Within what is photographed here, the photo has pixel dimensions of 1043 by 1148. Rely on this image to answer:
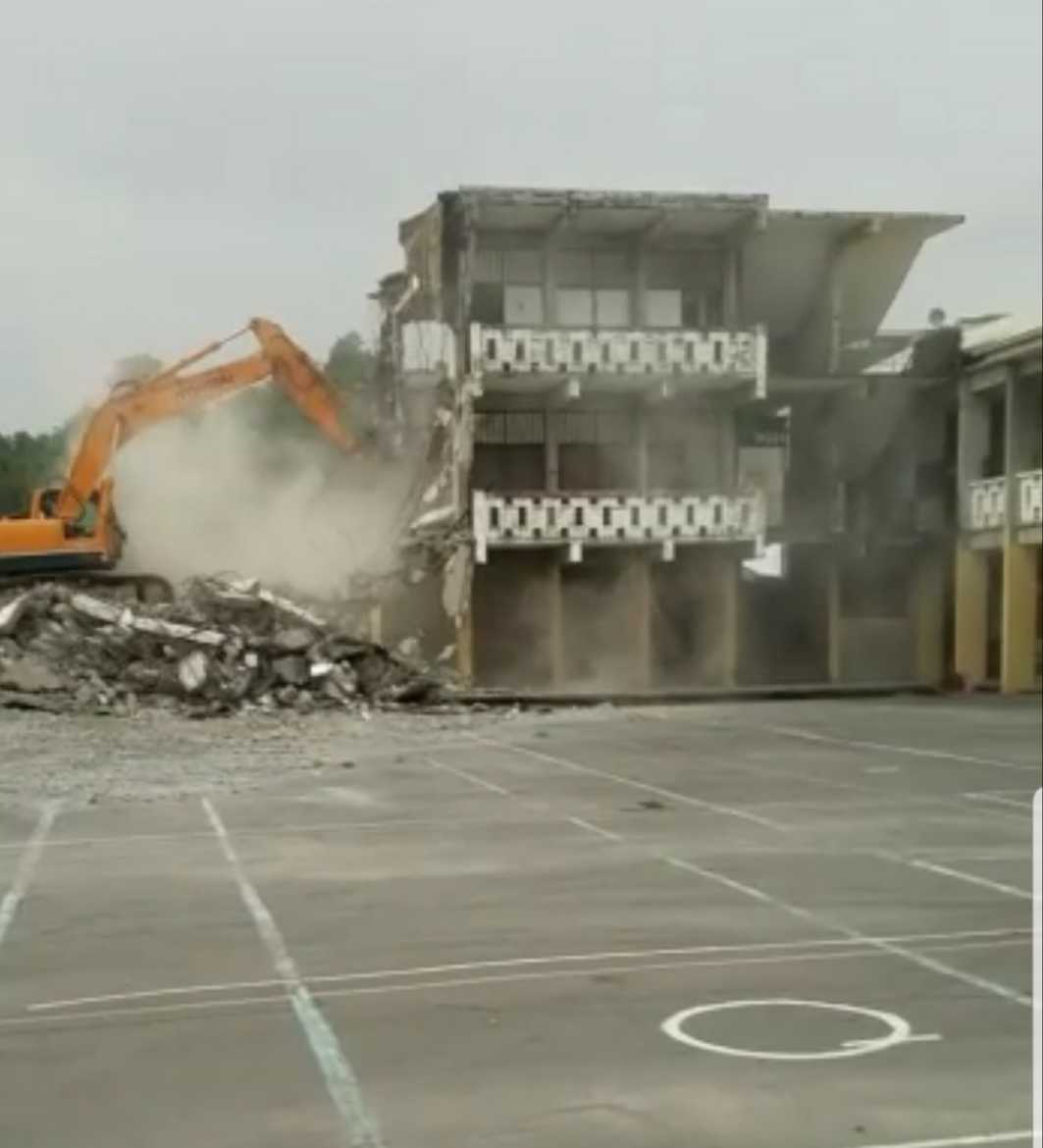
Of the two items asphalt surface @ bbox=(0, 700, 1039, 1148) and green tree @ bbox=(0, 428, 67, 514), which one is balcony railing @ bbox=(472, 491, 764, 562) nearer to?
asphalt surface @ bbox=(0, 700, 1039, 1148)

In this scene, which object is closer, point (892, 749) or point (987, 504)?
point (892, 749)

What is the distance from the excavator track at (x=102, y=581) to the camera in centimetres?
1224

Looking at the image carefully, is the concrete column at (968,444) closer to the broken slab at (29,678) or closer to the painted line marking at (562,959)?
the broken slab at (29,678)

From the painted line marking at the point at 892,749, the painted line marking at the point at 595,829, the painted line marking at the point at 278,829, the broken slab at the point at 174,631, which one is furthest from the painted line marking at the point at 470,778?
the broken slab at the point at 174,631

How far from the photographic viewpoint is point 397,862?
348 inches

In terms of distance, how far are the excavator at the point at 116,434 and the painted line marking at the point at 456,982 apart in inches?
94.4

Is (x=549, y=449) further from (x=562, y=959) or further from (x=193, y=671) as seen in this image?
(x=562, y=959)

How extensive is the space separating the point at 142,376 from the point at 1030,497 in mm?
19638

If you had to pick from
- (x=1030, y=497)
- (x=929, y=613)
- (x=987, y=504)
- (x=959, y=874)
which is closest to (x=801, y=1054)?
(x=959, y=874)

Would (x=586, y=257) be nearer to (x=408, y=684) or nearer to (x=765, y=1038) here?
(x=408, y=684)

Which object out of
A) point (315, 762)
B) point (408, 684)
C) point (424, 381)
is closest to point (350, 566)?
point (315, 762)

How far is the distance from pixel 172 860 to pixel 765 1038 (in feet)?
15.6

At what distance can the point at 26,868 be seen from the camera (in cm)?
883

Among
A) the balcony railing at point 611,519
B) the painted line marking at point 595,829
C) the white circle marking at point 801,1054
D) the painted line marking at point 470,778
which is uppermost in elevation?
the balcony railing at point 611,519
